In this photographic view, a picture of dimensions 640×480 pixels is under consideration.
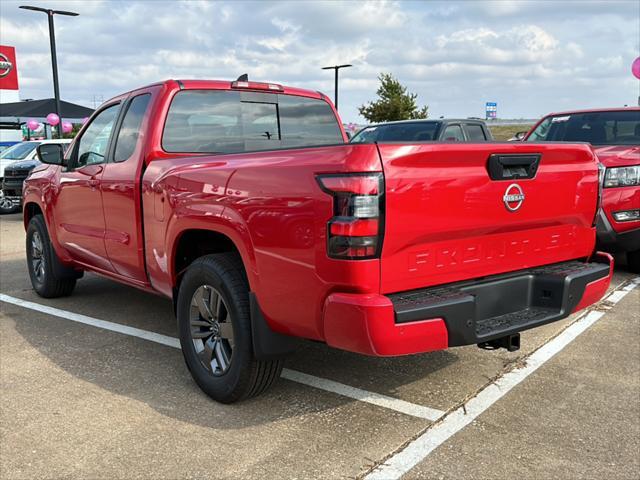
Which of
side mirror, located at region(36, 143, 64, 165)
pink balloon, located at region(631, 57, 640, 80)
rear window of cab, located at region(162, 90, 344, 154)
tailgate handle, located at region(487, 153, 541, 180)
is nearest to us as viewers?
tailgate handle, located at region(487, 153, 541, 180)

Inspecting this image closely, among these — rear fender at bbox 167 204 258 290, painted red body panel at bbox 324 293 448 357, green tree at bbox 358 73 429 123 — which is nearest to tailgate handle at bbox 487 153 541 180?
painted red body panel at bbox 324 293 448 357

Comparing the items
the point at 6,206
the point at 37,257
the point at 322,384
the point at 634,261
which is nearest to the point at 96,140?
the point at 37,257

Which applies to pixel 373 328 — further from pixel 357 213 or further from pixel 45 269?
pixel 45 269

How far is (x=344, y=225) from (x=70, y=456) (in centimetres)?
170

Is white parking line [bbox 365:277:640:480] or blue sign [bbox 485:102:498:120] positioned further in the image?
blue sign [bbox 485:102:498:120]

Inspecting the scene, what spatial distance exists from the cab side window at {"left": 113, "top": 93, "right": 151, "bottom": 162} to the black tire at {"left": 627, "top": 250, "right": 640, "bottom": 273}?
525 centimetres

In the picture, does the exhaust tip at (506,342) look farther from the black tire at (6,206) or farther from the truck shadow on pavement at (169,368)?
the black tire at (6,206)

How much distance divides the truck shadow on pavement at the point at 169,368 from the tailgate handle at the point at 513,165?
4.60 feet

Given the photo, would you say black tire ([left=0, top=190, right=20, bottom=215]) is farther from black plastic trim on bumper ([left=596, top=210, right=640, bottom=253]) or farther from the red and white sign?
the red and white sign

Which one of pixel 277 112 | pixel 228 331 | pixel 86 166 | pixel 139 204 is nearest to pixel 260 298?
pixel 228 331

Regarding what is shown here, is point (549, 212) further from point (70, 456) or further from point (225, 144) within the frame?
point (70, 456)

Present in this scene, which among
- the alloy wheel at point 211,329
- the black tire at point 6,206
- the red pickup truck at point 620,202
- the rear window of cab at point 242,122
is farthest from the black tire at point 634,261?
the black tire at point 6,206

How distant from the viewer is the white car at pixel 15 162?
43.3 feet

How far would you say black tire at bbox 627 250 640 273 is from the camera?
6703mm
